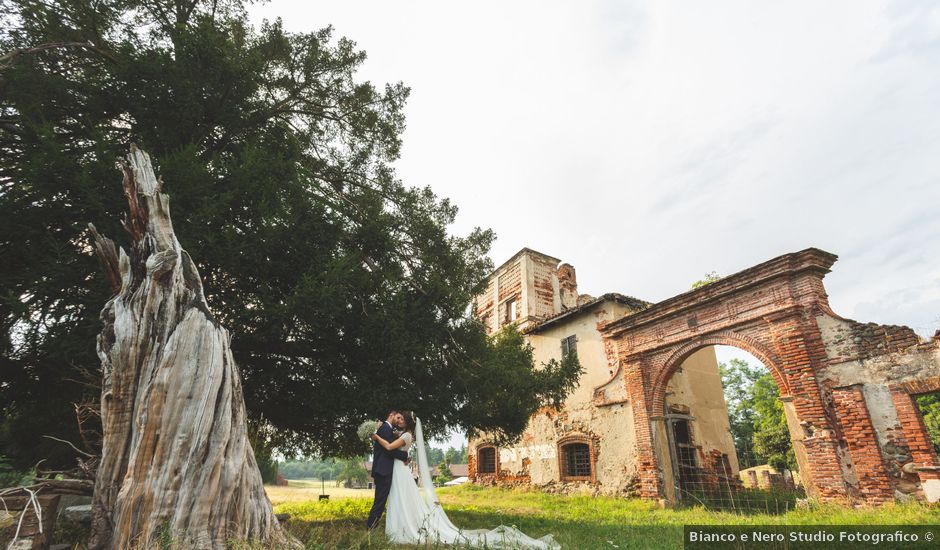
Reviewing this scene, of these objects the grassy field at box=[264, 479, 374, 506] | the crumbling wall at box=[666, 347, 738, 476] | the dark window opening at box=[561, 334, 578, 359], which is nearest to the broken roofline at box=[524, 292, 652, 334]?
the dark window opening at box=[561, 334, 578, 359]

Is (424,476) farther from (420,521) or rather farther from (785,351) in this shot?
(785,351)

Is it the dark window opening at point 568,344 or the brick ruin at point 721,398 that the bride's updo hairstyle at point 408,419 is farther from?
the dark window opening at point 568,344

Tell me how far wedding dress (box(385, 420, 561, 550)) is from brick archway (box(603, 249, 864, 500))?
7129 millimetres

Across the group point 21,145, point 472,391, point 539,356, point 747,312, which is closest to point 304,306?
point 472,391

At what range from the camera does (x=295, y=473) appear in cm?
12100

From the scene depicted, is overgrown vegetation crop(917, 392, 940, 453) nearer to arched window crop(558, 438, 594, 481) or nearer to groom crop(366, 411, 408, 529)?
arched window crop(558, 438, 594, 481)

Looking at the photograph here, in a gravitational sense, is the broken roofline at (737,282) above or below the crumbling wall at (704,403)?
above

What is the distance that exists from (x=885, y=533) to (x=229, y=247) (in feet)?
32.6

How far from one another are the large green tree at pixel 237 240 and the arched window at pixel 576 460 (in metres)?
6.56

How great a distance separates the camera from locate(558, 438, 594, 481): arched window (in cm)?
1465

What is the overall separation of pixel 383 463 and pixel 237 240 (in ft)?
12.9

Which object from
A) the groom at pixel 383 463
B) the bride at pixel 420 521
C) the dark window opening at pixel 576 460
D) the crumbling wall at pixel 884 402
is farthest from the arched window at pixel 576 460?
the groom at pixel 383 463

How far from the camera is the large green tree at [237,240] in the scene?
5934 mm

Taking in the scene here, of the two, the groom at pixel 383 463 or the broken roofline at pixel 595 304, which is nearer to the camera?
the groom at pixel 383 463
